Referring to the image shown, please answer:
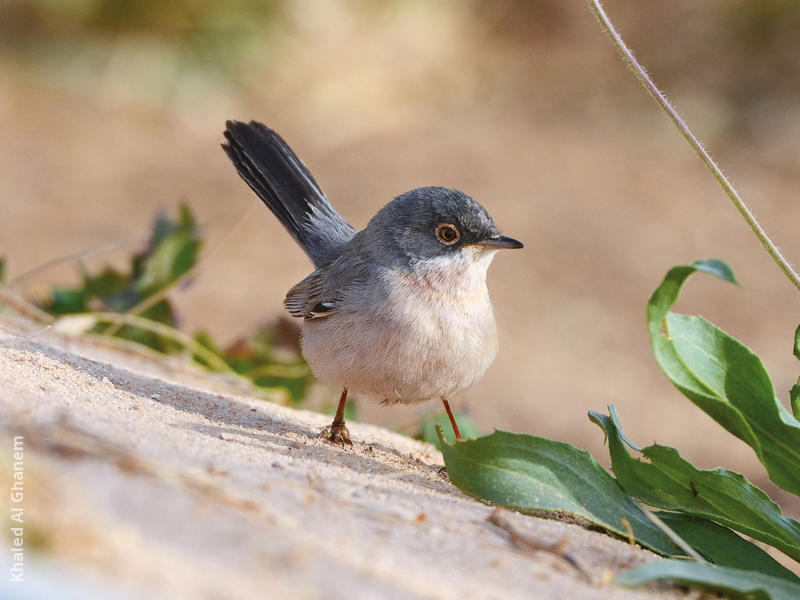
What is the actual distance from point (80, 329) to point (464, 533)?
3296 mm

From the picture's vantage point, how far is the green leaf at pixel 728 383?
3209mm

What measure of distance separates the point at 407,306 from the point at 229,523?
1.95 meters

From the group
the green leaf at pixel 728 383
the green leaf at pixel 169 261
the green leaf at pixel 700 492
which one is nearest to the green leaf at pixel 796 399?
the green leaf at pixel 728 383

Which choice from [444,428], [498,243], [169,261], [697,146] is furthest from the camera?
[169,261]

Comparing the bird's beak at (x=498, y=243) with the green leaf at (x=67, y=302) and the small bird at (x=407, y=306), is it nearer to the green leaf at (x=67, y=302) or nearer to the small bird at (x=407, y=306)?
the small bird at (x=407, y=306)

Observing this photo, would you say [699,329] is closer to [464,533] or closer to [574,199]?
[464,533]

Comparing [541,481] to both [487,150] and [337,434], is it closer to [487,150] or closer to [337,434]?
[337,434]

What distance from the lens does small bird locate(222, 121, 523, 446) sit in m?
3.86

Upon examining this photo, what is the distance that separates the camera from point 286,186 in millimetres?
5246

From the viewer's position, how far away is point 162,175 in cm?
1152

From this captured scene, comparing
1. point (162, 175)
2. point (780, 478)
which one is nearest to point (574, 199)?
point (162, 175)

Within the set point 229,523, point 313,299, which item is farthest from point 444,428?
point 229,523

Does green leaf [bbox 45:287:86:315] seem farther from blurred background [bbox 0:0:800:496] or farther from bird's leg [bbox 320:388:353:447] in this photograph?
bird's leg [bbox 320:388:353:447]

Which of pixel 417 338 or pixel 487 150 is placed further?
pixel 487 150
